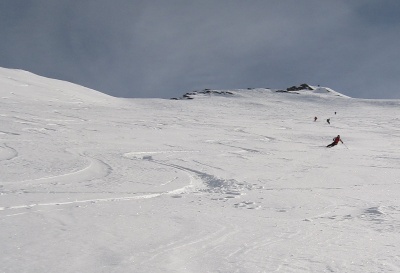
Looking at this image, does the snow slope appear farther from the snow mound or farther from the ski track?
the snow mound

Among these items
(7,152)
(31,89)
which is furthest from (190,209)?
(31,89)

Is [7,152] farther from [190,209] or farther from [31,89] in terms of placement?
[31,89]

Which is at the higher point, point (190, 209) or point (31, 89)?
point (31, 89)

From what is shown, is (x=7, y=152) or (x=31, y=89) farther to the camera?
(x=31, y=89)

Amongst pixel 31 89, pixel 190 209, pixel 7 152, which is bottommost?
pixel 7 152

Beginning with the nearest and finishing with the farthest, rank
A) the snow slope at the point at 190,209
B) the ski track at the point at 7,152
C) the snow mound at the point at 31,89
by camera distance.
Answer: the snow slope at the point at 190,209
the ski track at the point at 7,152
the snow mound at the point at 31,89

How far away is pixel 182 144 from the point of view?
15828 mm

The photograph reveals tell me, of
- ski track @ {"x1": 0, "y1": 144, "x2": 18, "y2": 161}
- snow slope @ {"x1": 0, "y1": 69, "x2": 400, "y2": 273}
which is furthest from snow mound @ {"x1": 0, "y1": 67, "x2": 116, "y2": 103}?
snow slope @ {"x1": 0, "y1": 69, "x2": 400, "y2": 273}

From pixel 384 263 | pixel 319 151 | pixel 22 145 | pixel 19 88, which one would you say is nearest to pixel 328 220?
pixel 384 263

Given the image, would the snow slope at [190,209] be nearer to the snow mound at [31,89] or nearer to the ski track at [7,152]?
the ski track at [7,152]

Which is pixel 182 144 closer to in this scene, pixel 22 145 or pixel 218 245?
pixel 22 145

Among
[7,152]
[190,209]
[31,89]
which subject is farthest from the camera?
[31,89]

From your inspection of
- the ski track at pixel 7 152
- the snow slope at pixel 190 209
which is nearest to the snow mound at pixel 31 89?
the ski track at pixel 7 152

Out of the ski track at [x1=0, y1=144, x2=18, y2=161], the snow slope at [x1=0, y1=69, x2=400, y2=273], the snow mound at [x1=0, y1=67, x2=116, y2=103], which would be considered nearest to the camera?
the snow slope at [x1=0, y1=69, x2=400, y2=273]
